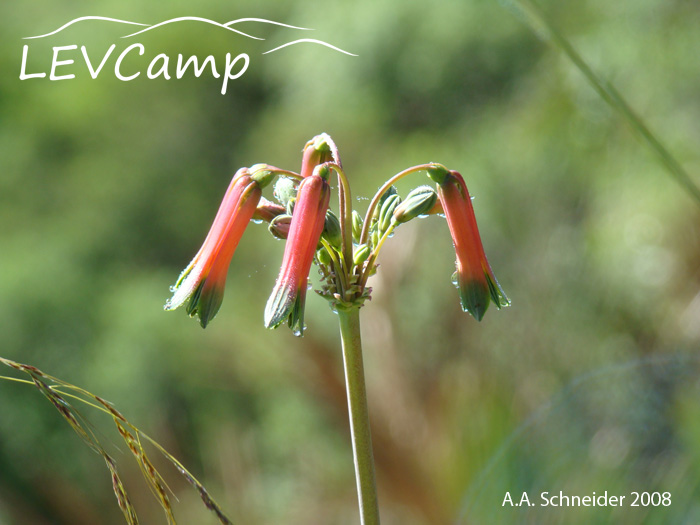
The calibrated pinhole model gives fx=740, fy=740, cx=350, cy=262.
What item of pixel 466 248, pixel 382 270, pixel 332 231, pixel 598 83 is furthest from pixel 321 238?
pixel 382 270

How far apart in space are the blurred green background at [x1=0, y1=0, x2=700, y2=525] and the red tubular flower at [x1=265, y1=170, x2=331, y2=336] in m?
0.29

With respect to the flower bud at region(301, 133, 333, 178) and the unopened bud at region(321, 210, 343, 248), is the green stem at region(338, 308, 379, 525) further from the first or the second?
the flower bud at region(301, 133, 333, 178)

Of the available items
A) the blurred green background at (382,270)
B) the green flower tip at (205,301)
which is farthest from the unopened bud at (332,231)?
the blurred green background at (382,270)

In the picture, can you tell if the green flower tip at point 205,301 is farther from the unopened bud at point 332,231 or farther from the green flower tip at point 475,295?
the green flower tip at point 475,295

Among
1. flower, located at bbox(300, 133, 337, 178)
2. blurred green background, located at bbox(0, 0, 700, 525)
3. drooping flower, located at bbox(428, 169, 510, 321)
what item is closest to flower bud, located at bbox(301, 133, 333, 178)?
flower, located at bbox(300, 133, 337, 178)

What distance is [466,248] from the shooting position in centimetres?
64

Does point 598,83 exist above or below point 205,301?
above

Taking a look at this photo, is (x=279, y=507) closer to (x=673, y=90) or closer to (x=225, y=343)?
(x=225, y=343)

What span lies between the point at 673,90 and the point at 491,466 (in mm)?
1606

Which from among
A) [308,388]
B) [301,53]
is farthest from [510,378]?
[301,53]

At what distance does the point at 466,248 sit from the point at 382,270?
44.1 inches

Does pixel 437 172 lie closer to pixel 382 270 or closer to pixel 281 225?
pixel 281 225

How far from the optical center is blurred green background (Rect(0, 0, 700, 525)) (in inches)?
62.3

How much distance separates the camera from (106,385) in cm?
314
